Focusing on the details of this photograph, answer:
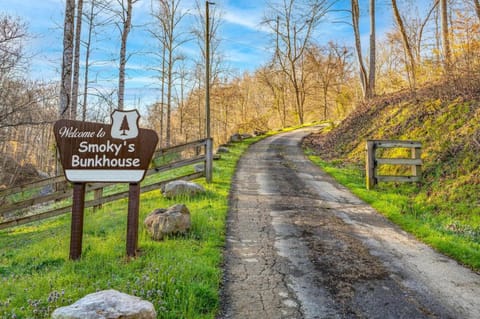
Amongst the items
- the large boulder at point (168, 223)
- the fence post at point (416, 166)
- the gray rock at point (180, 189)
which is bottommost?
the large boulder at point (168, 223)

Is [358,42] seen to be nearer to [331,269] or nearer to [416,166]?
[416,166]

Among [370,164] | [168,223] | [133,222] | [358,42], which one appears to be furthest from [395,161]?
[358,42]

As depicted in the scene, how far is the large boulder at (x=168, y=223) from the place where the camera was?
4.91 m

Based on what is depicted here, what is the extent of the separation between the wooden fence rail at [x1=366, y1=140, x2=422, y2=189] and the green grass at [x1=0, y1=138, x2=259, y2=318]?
4768 millimetres

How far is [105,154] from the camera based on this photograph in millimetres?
4426

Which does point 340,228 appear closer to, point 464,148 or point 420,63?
point 464,148

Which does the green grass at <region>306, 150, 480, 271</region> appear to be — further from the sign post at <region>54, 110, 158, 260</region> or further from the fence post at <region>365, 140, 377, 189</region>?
the sign post at <region>54, 110, 158, 260</region>

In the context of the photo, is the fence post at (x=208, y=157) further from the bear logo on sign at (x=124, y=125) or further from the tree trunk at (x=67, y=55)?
the tree trunk at (x=67, y=55)

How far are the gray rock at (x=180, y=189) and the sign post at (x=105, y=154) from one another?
3.01m

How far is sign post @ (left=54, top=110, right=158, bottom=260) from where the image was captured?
14.2ft

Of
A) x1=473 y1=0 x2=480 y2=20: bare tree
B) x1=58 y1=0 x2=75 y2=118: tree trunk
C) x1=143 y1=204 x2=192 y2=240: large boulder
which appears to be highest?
x1=473 y1=0 x2=480 y2=20: bare tree

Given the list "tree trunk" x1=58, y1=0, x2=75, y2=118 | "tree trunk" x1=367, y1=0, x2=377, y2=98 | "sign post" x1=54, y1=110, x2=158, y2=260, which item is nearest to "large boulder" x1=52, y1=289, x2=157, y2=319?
"sign post" x1=54, y1=110, x2=158, y2=260

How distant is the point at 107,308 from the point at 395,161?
299 inches

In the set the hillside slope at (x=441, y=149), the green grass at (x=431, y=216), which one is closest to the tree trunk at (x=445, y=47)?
the hillside slope at (x=441, y=149)
